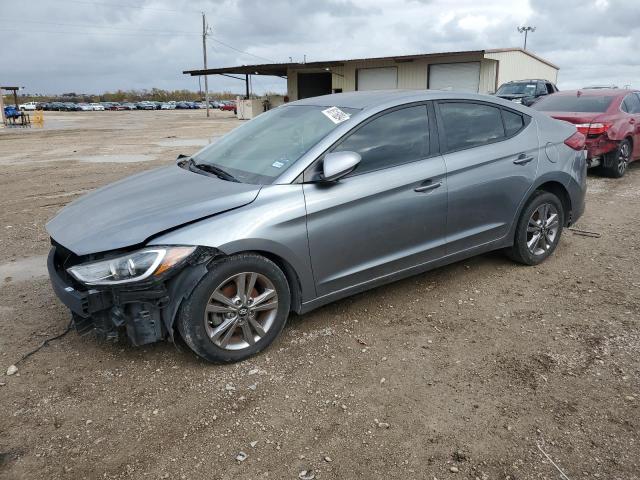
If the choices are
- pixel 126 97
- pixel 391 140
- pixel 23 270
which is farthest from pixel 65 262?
pixel 126 97

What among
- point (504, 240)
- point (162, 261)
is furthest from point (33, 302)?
point (504, 240)

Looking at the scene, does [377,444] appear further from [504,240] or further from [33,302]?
[33,302]

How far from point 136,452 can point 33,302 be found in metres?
2.29

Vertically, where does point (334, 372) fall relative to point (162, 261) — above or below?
below

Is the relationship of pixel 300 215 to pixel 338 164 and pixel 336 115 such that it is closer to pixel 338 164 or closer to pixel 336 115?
pixel 338 164

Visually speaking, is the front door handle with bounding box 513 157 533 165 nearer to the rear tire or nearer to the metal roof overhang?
the rear tire

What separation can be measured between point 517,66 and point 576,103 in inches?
798

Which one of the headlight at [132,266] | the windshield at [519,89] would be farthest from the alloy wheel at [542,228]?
the windshield at [519,89]

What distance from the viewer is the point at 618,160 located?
9.17 metres

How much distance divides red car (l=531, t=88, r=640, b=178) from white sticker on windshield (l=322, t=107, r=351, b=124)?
21.0 feet

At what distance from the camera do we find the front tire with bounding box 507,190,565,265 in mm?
4629

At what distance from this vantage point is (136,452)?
255cm

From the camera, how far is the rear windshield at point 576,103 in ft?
30.0

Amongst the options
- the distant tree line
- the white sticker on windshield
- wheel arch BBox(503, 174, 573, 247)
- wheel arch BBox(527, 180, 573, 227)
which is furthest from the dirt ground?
the distant tree line
